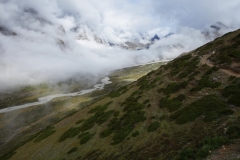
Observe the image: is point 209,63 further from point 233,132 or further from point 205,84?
point 233,132

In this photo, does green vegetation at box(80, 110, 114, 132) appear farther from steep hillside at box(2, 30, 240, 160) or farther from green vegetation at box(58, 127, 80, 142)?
green vegetation at box(58, 127, 80, 142)

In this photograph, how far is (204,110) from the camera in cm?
3062

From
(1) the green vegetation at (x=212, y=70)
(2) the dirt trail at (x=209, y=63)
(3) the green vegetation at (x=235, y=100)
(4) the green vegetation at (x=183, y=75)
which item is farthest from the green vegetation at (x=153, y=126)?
(2) the dirt trail at (x=209, y=63)

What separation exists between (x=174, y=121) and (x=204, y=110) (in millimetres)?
5022

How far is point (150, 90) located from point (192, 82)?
11.8 m

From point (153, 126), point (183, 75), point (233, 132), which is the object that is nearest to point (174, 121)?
point (153, 126)

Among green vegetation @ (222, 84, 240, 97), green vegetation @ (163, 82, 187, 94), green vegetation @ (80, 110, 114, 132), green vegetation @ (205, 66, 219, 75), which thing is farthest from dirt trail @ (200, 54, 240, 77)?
green vegetation @ (80, 110, 114, 132)

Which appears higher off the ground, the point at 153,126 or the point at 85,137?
the point at 153,126

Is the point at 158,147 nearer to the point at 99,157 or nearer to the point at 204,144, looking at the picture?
the point at 204,144

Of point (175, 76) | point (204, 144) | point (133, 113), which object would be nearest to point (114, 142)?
point (133, 113)

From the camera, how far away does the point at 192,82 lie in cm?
4247

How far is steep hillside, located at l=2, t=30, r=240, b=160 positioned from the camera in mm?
23453

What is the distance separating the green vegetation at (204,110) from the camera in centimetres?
2781

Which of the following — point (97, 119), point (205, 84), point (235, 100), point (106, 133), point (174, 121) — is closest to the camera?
point (235, 100)
